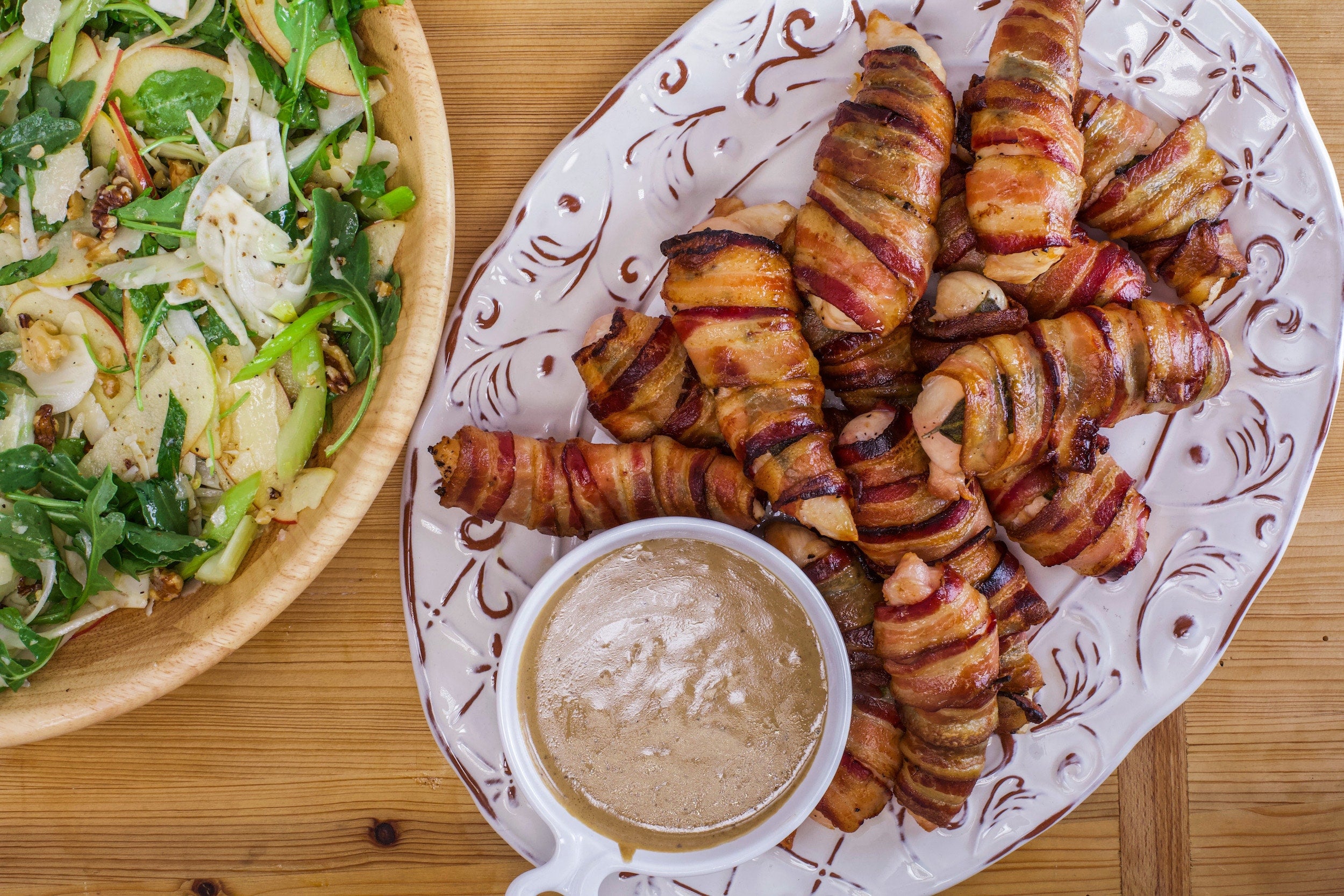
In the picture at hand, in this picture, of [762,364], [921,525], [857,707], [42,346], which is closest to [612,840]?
[857,707]

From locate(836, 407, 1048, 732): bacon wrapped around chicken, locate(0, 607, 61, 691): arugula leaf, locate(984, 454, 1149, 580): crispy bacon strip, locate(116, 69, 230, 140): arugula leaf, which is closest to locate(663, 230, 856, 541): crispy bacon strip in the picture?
locate(836, 407, 1048, 732): bacon wrapped around chicken

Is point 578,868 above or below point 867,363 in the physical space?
below

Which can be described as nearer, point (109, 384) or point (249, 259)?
point (249, 259)

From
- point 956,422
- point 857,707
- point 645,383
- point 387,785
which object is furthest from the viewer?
point 387,785

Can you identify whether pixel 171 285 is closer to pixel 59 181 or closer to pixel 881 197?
pixel 59 181

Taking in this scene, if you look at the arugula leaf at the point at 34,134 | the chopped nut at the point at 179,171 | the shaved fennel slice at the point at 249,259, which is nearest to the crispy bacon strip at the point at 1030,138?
the shaved fennel slice at the point at 249,259

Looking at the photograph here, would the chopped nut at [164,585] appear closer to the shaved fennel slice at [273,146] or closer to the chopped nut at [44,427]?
the chopped nut at [44,427]

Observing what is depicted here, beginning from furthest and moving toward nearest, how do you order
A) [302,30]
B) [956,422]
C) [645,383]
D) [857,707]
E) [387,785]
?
[387,785] → [857,707] → [645,383] → [302,30] → [956,422]
